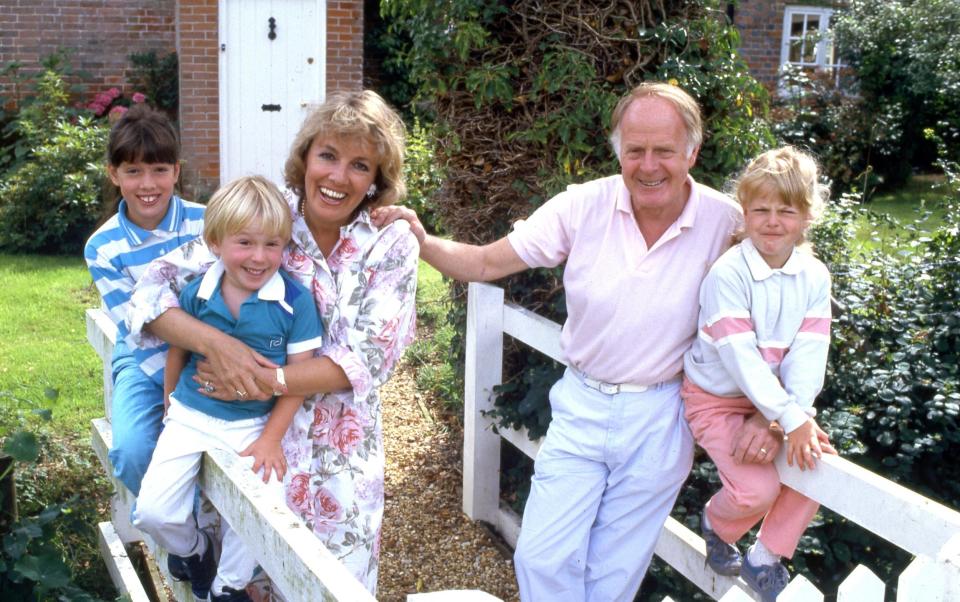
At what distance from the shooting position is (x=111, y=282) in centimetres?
309

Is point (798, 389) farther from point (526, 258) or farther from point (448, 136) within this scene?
point (448, 136)

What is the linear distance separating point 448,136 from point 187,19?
6985 mm

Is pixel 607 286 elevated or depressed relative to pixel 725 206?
depressed

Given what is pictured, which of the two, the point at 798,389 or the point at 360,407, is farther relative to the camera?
the point at 360,407

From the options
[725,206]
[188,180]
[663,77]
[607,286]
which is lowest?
[188,180]

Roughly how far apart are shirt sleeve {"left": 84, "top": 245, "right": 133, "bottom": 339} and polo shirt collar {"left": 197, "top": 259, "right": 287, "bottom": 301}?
1.53 ft

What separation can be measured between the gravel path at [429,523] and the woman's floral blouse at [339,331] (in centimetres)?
132

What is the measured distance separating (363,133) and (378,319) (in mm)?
476

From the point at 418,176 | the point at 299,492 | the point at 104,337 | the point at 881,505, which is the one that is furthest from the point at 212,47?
the point at 881,505

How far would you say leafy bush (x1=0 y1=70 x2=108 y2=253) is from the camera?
8945 millimetres

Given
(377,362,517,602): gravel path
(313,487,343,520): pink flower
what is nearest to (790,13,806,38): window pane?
(377,362,517,602): gravel path

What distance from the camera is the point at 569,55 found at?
4.04 meters

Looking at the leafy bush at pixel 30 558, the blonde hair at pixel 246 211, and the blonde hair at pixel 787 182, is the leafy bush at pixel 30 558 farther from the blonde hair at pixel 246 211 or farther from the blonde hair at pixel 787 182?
the blonde hair at pixel 787 182

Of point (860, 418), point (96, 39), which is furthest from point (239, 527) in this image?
point (96, 39)
